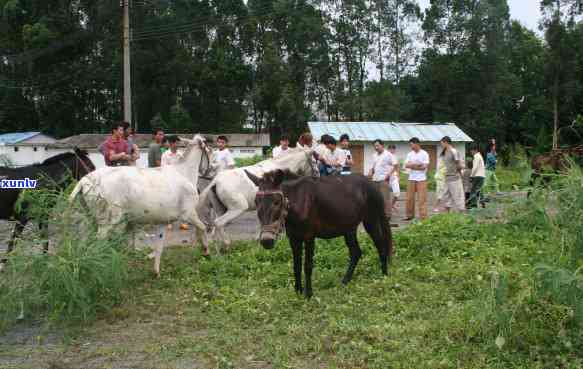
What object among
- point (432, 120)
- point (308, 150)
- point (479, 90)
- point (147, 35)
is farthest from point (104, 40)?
point (308, 150)

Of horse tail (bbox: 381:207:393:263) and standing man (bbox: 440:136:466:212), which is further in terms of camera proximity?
standing man (bbox: 440:136:466:212)

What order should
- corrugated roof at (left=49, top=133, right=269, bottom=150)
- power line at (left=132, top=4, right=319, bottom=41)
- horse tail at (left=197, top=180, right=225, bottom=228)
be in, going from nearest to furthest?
horse tail at (left=197, top=180, right=225, bottom=228)
corrugated roof at (left=49, top=133, right=269, bottom=150)
power line at (left=132, top=4, right=319, bottom=41)

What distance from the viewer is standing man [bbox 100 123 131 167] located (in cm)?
880

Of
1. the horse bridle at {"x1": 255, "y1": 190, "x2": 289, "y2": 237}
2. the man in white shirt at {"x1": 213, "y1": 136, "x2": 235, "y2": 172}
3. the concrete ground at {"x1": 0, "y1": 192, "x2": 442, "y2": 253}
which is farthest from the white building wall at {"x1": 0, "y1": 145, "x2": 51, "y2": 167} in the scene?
the horse bridle at {"x1": 255, "y1": 190, "x2": 289, "y2": 237}

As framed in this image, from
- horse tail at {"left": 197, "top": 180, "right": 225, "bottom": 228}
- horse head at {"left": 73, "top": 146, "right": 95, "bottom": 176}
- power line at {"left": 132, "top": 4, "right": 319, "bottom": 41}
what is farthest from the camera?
power line at {"left": 132, "top": 4, "right": 319, "bottom": 41}

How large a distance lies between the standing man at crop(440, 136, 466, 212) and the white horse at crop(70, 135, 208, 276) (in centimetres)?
601

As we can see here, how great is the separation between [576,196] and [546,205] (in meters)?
0.30

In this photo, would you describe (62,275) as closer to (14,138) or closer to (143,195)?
(143,195)

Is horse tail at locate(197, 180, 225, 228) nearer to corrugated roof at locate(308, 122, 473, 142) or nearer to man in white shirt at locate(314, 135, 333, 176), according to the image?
man in white shirt at locate(314, 135, 333, 176)

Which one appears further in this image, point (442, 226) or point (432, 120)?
point (432, 120)

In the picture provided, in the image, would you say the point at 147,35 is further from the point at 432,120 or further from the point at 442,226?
the point at 442,226

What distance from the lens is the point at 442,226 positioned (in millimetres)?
8469

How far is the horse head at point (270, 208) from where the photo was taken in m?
5.39

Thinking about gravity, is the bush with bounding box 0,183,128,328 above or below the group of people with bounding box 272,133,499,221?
below
